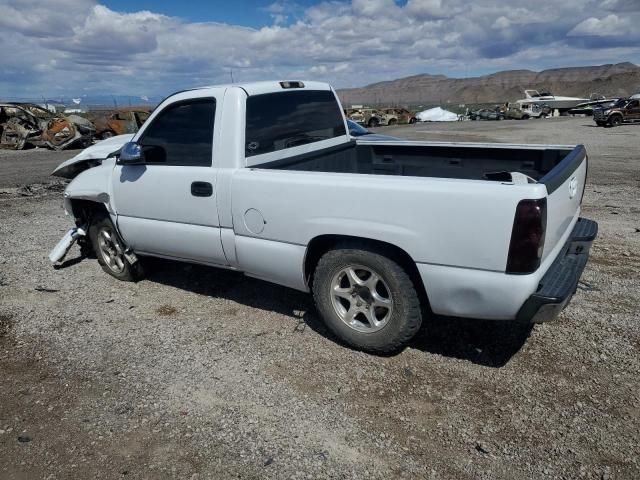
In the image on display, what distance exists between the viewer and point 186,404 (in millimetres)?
3160

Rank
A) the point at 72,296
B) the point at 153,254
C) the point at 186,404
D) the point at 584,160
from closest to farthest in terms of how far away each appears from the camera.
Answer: the point at 186,404 < the point at 584,160 < the point at 153,254 < the point at 72,296

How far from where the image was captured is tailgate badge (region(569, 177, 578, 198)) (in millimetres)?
3420

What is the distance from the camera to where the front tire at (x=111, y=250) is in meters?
5.08

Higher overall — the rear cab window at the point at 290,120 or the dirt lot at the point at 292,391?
the rear cab window at the point at 290,120

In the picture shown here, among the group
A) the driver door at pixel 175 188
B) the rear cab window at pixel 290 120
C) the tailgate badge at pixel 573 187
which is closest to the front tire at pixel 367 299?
the driver door at pixel 175 188

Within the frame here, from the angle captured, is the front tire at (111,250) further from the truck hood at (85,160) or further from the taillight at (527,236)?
the taillight at (527,236)

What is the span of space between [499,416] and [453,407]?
0.27 m

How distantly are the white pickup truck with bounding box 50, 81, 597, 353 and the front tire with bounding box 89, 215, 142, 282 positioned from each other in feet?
0.07

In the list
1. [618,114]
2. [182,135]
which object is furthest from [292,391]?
[618,114]

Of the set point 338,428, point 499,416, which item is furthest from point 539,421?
point 338,428

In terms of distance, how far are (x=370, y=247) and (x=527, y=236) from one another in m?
1.03

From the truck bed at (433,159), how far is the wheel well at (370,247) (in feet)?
2.74

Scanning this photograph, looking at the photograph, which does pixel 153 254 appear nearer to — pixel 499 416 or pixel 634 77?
pixel 499 416

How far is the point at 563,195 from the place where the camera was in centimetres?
321
